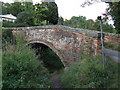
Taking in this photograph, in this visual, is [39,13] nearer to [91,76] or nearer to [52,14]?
[52,14]

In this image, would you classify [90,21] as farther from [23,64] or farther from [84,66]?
[23,64]

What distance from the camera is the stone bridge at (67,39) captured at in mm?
5603

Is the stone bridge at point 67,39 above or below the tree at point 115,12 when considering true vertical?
below

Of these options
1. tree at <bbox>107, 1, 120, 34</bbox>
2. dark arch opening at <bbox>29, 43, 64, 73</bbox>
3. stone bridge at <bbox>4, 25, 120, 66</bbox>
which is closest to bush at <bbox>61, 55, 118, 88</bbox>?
stone bridge at <bbox>4, 25, 120, 66</bbox>

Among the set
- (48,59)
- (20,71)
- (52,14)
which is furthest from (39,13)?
(20,71)

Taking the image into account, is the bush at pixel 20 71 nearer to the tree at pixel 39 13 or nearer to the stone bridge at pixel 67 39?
the stone bridge at pixel 67 39

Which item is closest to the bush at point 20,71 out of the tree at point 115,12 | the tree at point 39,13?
the tree at point 115,12

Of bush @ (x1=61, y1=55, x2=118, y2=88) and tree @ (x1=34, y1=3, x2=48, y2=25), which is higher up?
tree @ (x1=34, y1=3, x2=48, y2=25)

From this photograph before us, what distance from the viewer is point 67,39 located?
22.5ft

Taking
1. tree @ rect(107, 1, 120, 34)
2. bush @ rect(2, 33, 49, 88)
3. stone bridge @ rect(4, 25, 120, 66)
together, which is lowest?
bush @ rect(2, 33, 49, 88)

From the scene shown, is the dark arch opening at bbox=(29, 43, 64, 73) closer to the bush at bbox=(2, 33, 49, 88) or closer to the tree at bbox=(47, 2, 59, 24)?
the bush at bbox=(2, 33, 49, 88)

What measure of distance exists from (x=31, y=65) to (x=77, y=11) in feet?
15.6

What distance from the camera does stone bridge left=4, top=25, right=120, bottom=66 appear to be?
5.60 metres

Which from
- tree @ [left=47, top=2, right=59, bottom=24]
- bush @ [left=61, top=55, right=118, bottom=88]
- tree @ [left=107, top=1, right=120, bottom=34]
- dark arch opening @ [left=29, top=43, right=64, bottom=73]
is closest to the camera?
bush @ [left=61, top=55, right=118, bottom=88]
